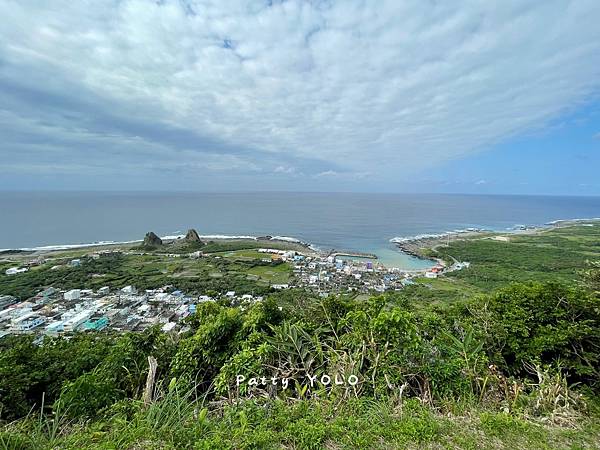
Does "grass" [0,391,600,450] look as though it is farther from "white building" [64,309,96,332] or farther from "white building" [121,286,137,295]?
"white building" [121,286,137,295]

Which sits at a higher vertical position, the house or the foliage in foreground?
the foliage in foreground

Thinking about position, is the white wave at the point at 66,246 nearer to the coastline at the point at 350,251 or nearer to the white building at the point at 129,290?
the coastline at the point at 350,251

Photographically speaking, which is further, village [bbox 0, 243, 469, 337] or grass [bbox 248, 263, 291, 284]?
grass [bbox 248, 263, 291, 284]

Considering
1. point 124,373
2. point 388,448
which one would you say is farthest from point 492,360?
point 124,373

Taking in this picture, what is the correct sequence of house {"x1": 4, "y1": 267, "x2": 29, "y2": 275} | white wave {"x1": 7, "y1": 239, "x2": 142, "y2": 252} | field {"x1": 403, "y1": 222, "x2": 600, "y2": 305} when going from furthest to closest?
white wave {"x1": 7, "y1": 239, "x2": 142, "y2": 252}, house {"x1": 4, "y1": 267, "x2": 29, "y2": 275}, field {"x1": 403, "y1": 222, "x2": 600, "y2": 305}

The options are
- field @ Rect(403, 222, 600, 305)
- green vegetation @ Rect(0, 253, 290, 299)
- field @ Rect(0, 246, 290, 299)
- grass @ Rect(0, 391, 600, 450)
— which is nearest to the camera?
grass @ Rect(0, 391, 600, 450)

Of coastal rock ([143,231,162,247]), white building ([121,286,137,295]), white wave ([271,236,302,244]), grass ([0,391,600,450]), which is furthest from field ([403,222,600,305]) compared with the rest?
coastal rock ([143,231,162,247])

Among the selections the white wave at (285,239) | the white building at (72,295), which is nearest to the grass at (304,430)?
the white building at (72,295)

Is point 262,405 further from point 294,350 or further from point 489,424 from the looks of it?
point 489,424

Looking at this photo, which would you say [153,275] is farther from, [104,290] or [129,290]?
[104,290]
